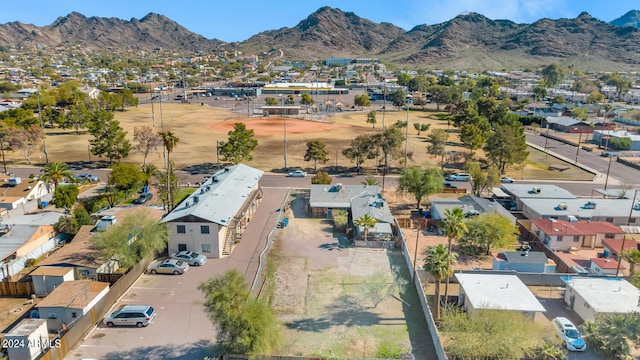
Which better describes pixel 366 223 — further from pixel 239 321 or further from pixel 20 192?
pixel 20 192

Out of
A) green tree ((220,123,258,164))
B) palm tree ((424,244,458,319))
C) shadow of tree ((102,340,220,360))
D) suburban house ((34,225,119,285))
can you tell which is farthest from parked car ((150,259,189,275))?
green tree ((220,123,258,164))

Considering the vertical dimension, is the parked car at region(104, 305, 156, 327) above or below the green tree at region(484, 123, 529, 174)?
below

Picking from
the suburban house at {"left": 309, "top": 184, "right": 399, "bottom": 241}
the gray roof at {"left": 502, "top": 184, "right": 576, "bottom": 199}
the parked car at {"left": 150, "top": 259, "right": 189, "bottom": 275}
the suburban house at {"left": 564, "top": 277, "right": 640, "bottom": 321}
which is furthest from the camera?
the gray roof at {"left": 502, "top": 184, "right": 576, "bottom": 199}

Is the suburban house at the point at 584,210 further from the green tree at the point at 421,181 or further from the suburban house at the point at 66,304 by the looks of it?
the suburban house at the point at 66,304

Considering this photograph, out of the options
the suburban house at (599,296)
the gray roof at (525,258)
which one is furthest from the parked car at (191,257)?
the suburban house at (599,296)

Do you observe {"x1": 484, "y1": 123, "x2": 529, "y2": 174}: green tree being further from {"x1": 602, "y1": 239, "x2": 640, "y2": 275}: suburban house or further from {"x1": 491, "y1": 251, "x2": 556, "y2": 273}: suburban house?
{"x1": 491, "y1": 251, "x2": 556, "y2": 273}: suburban house

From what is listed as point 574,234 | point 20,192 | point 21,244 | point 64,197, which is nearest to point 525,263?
point 574,234

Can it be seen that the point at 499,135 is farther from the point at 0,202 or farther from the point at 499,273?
the point at 0,202
